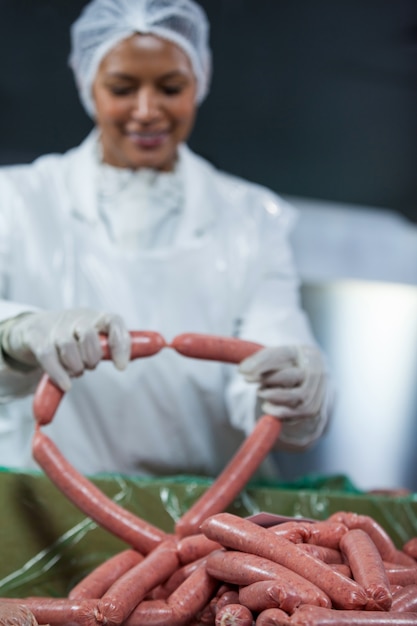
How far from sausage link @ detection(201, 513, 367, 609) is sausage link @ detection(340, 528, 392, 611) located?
0.07ft

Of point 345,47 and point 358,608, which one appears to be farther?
point 345,47

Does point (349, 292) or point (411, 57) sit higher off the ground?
point (411, 57)

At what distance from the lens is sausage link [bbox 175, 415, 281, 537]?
6.53ft

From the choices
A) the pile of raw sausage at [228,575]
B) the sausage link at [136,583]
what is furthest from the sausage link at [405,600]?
A: the sausage link at [136,583]

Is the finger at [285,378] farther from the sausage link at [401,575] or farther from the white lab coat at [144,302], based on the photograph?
the sausage link at [401,575]

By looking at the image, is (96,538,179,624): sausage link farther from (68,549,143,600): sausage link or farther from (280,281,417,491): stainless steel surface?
(280,281,417,491): stainless steel surface

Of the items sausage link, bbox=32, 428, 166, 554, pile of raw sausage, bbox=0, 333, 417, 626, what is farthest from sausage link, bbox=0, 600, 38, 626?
sausage link, bbox=32, 428, 166, 554

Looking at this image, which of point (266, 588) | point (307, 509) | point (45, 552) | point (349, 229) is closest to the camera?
point (266, 588)

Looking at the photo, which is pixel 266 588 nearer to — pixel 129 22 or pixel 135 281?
pixel 135 281

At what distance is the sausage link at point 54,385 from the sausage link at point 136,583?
45cm

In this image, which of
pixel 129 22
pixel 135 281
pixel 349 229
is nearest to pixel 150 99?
pixel 129 22

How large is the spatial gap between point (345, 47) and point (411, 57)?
0.27 m

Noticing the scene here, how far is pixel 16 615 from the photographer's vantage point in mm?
1446

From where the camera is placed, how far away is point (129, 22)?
9.12 ft
